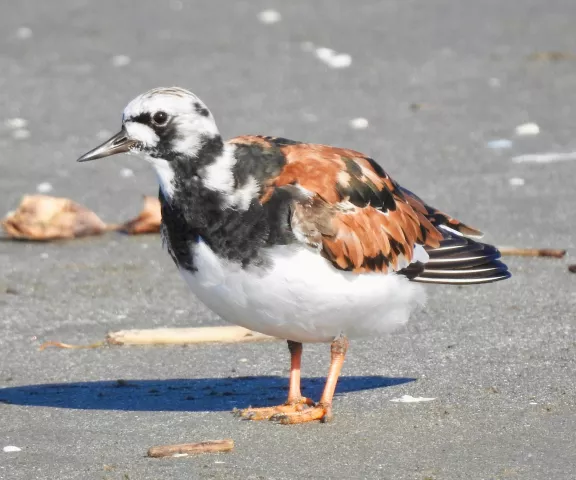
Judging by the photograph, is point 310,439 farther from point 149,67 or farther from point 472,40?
point 472,40

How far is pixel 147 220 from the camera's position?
296 inches

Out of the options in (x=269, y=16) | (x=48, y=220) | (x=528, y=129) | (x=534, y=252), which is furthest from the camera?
(x=269, y=16)

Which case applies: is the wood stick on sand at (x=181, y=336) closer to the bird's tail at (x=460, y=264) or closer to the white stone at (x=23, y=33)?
the bird's tail at (x=460, y=264)

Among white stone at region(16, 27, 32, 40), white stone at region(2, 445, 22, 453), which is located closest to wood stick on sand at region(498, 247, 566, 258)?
white stone at region(2, 445, 22, 453)

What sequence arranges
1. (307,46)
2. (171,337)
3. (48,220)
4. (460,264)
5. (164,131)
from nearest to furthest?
(164,131), (460,264), (171,337), (48,220), (307,46)

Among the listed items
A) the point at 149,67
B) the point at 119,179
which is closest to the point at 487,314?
the point at 119,179

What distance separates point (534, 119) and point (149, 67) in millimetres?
3194

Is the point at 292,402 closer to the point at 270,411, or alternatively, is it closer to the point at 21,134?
the point at 270,411

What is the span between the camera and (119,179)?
857cm

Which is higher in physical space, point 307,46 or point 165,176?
point 165,176

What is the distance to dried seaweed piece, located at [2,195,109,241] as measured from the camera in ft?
24.5

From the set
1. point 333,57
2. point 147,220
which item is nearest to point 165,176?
point 147,220

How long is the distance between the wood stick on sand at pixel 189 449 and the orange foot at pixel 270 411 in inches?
17.2

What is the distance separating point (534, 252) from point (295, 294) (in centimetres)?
252
